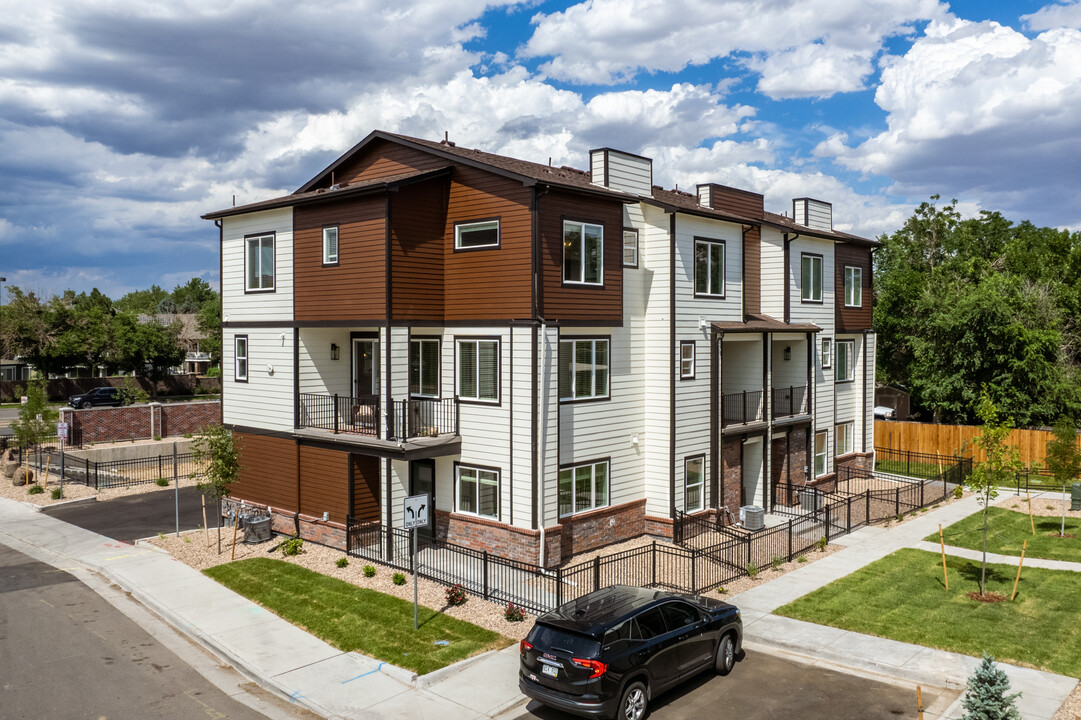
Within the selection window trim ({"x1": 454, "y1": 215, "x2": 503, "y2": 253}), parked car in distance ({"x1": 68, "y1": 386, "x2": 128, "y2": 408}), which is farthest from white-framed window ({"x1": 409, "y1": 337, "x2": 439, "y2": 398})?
parked car in distance ({"x1": 68, "y1": 386, "x2": 128, "y2": 408})

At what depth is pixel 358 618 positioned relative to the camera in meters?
15.7

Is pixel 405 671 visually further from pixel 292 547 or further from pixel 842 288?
pixel 842 288

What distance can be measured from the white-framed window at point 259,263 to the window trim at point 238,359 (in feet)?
5.36

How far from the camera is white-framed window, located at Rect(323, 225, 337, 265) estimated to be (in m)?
20.8

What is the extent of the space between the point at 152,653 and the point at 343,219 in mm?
11381

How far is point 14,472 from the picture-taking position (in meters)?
31.0

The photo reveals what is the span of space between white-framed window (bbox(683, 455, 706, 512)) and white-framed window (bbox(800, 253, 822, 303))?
28.8ft

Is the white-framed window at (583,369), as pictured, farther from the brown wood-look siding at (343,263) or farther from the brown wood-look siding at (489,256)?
the brown wood-look siding at (343,263)

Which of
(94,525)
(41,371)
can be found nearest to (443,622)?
(94,525)

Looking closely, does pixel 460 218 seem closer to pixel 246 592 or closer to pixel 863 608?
pixel 246 592

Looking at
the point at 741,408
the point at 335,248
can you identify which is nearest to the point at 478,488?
the point at 335,248

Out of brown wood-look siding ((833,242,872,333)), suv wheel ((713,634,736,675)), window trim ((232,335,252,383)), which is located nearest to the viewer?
suv wheel ((713,634,736,675))

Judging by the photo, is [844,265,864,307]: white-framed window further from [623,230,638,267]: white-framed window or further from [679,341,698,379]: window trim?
[623,230,638,267]: white-framed window

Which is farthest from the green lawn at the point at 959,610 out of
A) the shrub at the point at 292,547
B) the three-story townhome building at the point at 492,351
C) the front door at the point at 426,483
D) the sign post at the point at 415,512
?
the shrub at the point at 292,547
